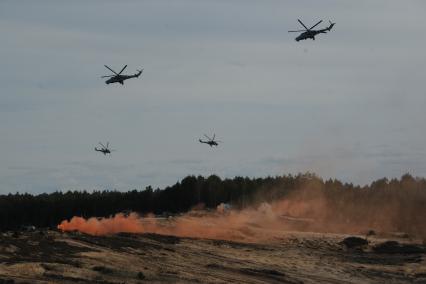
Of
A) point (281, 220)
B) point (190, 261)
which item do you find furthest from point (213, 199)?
point (190, 261)

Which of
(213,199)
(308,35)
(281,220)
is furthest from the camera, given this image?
(213,199)

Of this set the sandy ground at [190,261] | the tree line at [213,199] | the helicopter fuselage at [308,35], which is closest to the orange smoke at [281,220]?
the tree line at [213,199]

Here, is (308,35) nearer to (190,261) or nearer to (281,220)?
(190,261)

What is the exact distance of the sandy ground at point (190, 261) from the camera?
46.8m

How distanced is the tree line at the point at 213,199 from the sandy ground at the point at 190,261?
160 ft

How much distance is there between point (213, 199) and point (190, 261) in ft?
241

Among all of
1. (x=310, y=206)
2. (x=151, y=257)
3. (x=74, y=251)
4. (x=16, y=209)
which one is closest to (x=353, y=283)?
(x=151, y=257)

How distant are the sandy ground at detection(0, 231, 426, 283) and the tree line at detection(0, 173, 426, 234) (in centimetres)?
4864

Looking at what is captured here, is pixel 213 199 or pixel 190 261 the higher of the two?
pixel 213 199

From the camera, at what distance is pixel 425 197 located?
132875mm

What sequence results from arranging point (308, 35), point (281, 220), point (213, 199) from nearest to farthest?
point (308, 35)
point (281, 220)
point (213, 199)

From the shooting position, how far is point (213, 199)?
5177 inches

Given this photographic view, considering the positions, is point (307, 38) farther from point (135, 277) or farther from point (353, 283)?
point (135, 277)

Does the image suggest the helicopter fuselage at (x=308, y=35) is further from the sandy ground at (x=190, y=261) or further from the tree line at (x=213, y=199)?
the tree line at (x=213, y=199)
